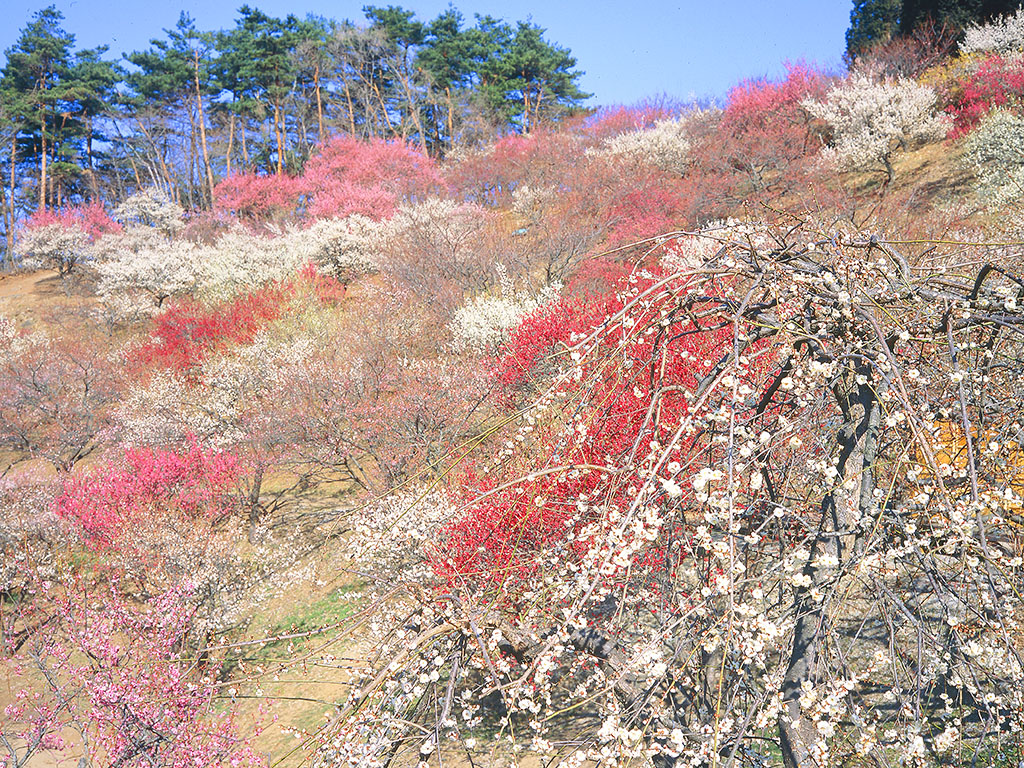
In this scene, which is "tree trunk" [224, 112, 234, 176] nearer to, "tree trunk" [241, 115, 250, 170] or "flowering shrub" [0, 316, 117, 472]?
"tree trunk" [241, 115, 250, 170]

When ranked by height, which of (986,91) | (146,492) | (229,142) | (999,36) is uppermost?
(229,142)

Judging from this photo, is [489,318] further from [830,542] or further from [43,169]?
[43,169]

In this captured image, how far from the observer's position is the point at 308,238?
830 inches

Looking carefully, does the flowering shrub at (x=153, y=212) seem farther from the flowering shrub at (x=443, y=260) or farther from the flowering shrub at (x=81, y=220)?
the flowering shrub at (x=443, y=260)

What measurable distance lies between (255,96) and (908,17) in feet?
93.1

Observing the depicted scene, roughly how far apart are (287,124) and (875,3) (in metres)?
26.5

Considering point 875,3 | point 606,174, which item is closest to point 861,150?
point 606,174

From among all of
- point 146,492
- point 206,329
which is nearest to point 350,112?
point 206,329

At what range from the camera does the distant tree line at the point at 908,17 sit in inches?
758

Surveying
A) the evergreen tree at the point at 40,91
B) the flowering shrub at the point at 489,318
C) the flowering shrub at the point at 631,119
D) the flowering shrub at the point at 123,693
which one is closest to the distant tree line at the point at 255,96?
the evergreen tree at the point at 40,91

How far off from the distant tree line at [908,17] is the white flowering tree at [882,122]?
3.85 metres

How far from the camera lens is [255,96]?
32.2m

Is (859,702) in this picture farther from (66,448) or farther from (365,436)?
(66,448)

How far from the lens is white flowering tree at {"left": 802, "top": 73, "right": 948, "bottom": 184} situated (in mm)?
16891
